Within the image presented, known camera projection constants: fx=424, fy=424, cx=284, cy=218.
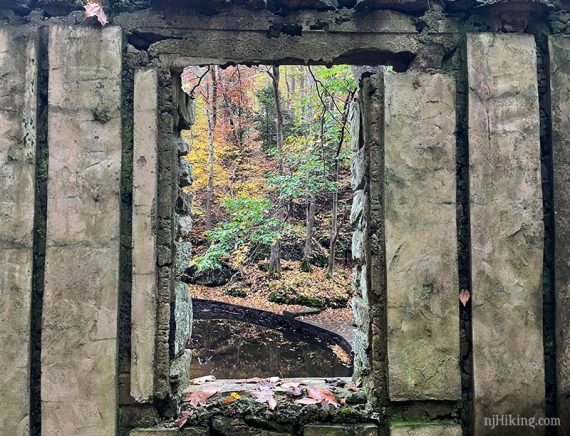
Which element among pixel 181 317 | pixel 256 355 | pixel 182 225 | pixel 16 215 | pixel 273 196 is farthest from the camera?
pixel 273 196

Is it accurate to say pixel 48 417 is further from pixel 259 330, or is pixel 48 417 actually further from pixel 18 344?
pixel 259 330

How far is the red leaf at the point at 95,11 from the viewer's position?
255 centimetres

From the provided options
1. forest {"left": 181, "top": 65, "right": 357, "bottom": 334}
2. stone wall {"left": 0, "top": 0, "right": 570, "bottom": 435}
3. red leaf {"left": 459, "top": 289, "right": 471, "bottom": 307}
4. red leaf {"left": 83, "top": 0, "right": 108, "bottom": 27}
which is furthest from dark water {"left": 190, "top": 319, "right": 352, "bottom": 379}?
red leaf {"left": 83, "top": 0, "right": 108, "bottom": 27}

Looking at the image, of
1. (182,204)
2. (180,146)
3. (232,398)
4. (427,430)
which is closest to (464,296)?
(427,430)

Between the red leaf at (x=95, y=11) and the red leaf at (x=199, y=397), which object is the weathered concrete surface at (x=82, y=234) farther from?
the red leaf at (x=199, y=397)

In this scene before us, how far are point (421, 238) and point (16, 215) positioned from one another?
2.45 metres

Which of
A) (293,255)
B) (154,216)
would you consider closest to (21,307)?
(154,216)

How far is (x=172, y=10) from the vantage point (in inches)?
106

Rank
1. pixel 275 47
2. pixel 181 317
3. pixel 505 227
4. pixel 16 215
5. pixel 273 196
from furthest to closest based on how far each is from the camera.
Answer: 1. pixel 273 196
2. pixel 181 317
3. pixel 275 47
4. pixel 505 227
5. pixel 16 215

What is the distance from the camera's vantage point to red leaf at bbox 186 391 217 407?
2.76 m

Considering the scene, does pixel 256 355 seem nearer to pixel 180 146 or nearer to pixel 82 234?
pixel 180 146

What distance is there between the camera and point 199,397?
2811 mm

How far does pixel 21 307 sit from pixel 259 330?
19.7 ft

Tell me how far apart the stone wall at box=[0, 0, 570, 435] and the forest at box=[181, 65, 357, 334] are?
177 inches
